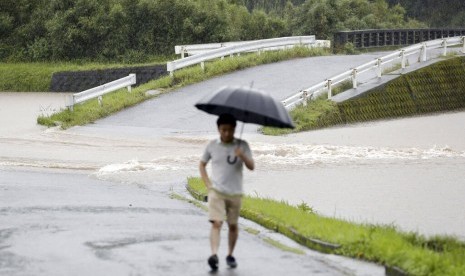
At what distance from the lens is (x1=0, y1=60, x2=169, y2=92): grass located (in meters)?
45.5

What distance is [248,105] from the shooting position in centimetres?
1002

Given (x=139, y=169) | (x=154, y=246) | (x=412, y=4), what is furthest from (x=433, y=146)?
(x=412, y=4)

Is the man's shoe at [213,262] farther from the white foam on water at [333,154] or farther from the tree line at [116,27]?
the tree line at [116,27]

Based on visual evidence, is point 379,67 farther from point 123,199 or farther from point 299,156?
point 123,199

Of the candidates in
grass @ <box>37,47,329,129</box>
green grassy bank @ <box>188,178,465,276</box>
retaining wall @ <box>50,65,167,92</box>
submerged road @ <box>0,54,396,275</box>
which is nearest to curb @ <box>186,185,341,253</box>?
green grassy bank @ <box>188,178,465,276</box>

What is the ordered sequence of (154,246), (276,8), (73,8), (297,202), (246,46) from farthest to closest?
(276,8)
(73,8)
(246,46)
(297,202)
(154,246)

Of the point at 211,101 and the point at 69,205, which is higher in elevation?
the point at 211,101

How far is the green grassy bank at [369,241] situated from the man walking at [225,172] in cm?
165

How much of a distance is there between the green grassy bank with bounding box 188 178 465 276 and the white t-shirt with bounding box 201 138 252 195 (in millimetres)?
1764

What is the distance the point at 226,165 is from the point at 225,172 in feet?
0.25

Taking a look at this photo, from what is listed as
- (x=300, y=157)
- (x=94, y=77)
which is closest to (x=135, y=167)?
(x=300, y=157)

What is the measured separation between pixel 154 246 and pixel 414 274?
10.8ft

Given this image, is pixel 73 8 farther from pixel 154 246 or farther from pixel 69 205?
pixel 154 246

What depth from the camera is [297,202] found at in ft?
55.9
